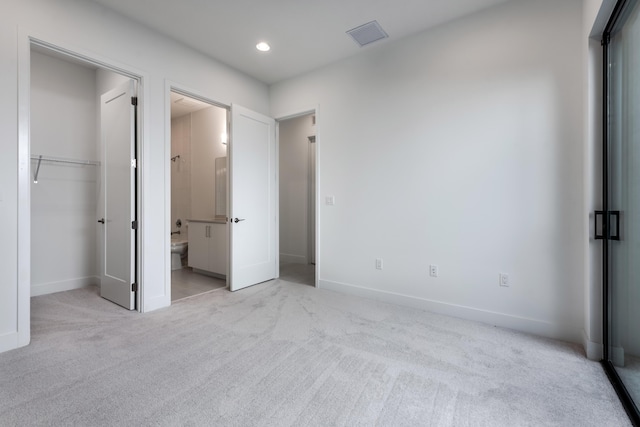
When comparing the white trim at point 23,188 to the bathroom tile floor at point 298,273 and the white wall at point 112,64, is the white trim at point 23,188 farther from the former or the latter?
the bathroom tile floor at point 298,273

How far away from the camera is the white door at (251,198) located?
11.7ft

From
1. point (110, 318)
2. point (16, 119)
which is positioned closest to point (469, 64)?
point (16, 119)

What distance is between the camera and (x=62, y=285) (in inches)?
142

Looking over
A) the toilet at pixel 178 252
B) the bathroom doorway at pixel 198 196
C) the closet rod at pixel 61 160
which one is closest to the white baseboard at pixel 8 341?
the bathroom doorway at pixel 198 196

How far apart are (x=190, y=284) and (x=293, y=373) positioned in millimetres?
2575

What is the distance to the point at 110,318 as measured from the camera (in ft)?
8.80

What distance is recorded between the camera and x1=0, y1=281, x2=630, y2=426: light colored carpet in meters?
1.46

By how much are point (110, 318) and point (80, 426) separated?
5.02ft

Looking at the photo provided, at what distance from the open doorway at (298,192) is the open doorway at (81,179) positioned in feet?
8.80

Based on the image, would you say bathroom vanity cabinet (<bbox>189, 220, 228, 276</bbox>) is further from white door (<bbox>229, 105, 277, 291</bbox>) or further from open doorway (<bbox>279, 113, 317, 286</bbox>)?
open doorway (<bbox>279, 113, 317, 286</bbox>)

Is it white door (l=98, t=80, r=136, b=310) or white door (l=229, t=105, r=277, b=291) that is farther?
white door (l=229, t=105, r=277, b=291)

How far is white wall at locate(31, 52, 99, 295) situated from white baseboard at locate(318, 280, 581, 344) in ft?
11.2

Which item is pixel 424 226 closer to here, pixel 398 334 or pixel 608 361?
pixel 398 334

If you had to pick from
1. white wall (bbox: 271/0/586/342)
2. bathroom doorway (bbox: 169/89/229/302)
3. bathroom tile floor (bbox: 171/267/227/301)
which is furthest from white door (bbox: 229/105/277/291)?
white wall (bbox: 271/0/586/342)
